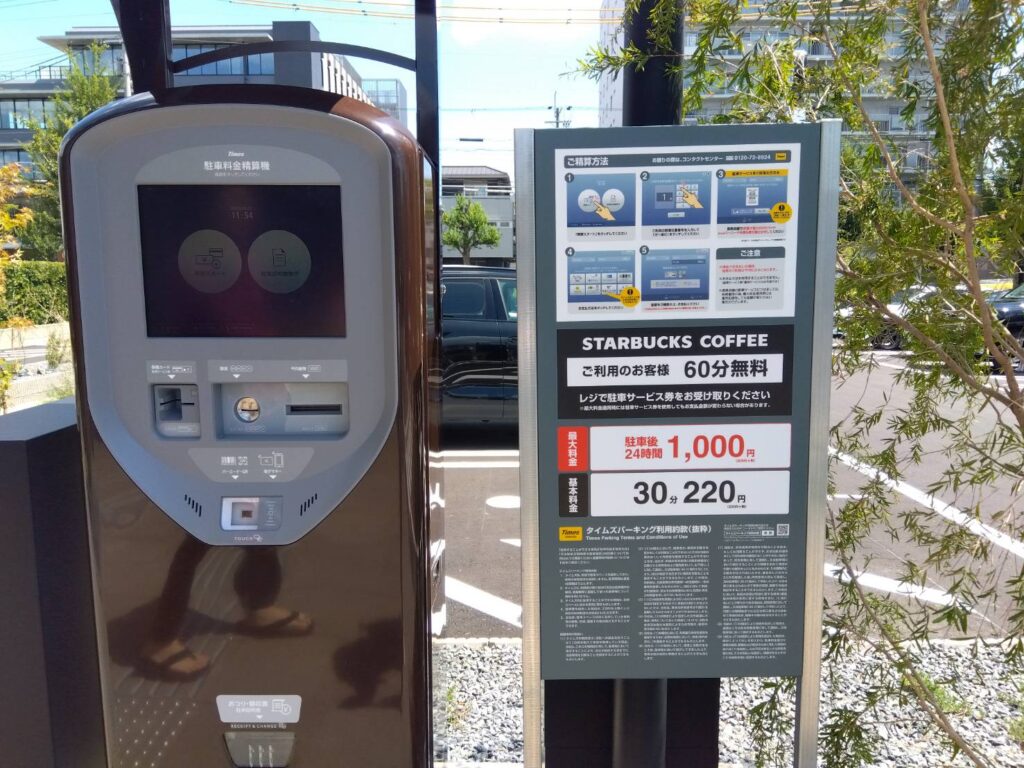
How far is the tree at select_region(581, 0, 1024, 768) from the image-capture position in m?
1.66

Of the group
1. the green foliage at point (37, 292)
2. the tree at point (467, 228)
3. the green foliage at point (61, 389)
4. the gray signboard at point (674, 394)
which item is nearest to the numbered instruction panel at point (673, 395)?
the gray signboard at point (674, 394)

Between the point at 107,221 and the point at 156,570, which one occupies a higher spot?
the point at 107,221

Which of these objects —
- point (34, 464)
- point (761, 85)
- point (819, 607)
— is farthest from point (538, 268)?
point (34, 464)

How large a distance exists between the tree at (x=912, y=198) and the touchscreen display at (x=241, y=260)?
876 mm

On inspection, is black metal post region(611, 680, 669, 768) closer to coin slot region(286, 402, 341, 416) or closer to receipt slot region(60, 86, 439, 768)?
receipt slot region(60, 86, 439, 768)

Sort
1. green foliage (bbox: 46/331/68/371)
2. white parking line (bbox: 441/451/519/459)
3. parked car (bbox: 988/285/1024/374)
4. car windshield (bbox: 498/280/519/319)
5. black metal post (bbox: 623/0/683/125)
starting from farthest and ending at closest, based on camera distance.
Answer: green foliage (bbox: 46/331/68/371) → white parking line (bbox: 441/451/519/459) → car windshield (bbox: 498/280/519/319) → parked car (bbox: 988/285/1024/374) → black metal post (bbox: 623/0/683/125)

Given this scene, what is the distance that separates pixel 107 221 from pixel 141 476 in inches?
20.3

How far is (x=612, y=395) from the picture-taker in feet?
5.39

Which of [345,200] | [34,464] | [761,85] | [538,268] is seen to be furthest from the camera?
[761,85]

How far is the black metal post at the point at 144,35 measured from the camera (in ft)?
6.07

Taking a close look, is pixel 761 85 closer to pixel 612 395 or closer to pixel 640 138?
pixel 640 138

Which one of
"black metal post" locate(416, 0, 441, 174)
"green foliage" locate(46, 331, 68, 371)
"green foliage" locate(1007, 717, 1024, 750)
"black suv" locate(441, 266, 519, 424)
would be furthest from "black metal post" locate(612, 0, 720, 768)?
"green foliage" locate(46, 331, 68, 371)

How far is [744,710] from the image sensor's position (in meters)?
2.96

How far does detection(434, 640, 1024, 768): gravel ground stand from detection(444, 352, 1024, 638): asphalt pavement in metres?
0.26
